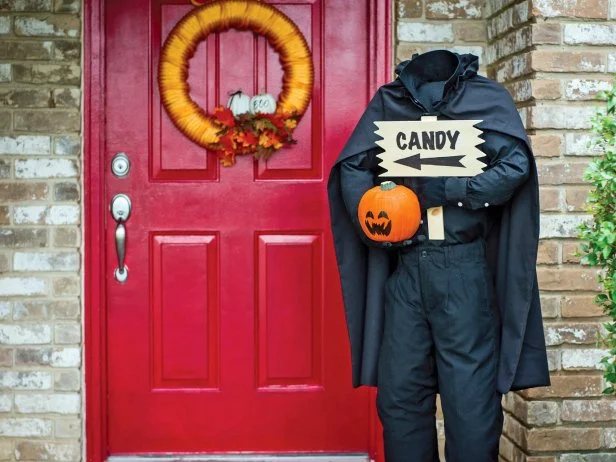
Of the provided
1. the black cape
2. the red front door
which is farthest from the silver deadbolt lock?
the black cape

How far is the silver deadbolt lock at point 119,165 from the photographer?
3732mm

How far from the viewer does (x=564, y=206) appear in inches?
130

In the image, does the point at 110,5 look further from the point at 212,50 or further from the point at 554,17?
the point at 554,17

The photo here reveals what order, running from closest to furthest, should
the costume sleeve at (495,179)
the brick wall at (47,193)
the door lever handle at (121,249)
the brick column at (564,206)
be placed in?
the costume sleeve at (495,179) < the brick column at (564,206) < the brick wall at (47,193) < the door lever handle at (121,249)

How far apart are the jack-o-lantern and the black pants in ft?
0.42

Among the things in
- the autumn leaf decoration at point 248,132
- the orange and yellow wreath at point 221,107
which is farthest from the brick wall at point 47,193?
the autumn leaf decoration at point 248,132

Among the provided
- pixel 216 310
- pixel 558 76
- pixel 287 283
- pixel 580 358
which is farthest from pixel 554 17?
pixel 216 310

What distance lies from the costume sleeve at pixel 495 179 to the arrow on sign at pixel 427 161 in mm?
52

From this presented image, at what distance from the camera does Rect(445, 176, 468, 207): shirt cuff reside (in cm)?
284

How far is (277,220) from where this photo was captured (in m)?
3.77

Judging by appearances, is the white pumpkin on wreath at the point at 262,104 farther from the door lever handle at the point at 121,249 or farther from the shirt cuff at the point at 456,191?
the shirt cuff at the point at 456,191

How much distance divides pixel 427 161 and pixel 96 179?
1477 mm

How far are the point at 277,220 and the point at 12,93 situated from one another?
1188mm

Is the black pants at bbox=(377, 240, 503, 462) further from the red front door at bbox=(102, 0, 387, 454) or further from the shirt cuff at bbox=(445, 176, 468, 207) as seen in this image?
the red front door at bbox=(102, 0, 387, 454)
